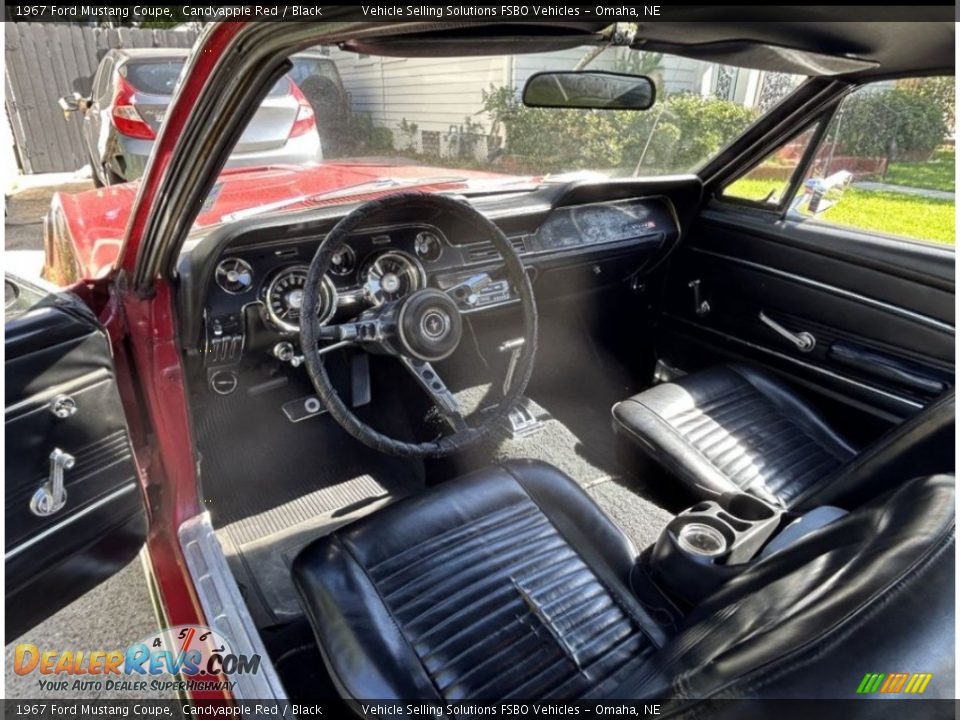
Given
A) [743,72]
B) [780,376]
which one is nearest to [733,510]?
[780,376]

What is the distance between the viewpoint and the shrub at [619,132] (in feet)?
7.40

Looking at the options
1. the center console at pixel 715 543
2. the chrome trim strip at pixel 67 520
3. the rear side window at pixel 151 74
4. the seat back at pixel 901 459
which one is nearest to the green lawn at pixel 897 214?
the seat back at pixel 901 459

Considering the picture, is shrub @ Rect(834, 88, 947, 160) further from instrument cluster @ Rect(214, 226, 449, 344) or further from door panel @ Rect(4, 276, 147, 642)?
door panel @ Rect(4, 276, 147, 642)

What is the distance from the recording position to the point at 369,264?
2055 millimetres

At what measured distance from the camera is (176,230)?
1.37m

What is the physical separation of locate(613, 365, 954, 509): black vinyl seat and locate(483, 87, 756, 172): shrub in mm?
943

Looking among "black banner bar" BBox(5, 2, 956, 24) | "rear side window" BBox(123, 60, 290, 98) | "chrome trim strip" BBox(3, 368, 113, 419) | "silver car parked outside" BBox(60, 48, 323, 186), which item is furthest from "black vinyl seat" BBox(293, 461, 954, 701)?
"rear side window" BBox(123, 60, 290, 98)

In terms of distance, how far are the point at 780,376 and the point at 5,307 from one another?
8.56ft

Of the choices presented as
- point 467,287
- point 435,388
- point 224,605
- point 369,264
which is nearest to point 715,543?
point 435,388

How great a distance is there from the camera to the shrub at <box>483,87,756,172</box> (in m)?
2.26

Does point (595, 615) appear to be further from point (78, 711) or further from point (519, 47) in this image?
point (78, 711)

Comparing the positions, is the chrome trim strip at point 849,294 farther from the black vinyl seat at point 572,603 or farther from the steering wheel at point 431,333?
the black vinyl seat at point 572,603

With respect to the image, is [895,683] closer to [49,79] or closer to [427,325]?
[427,325]

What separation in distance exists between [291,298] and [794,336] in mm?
1962
